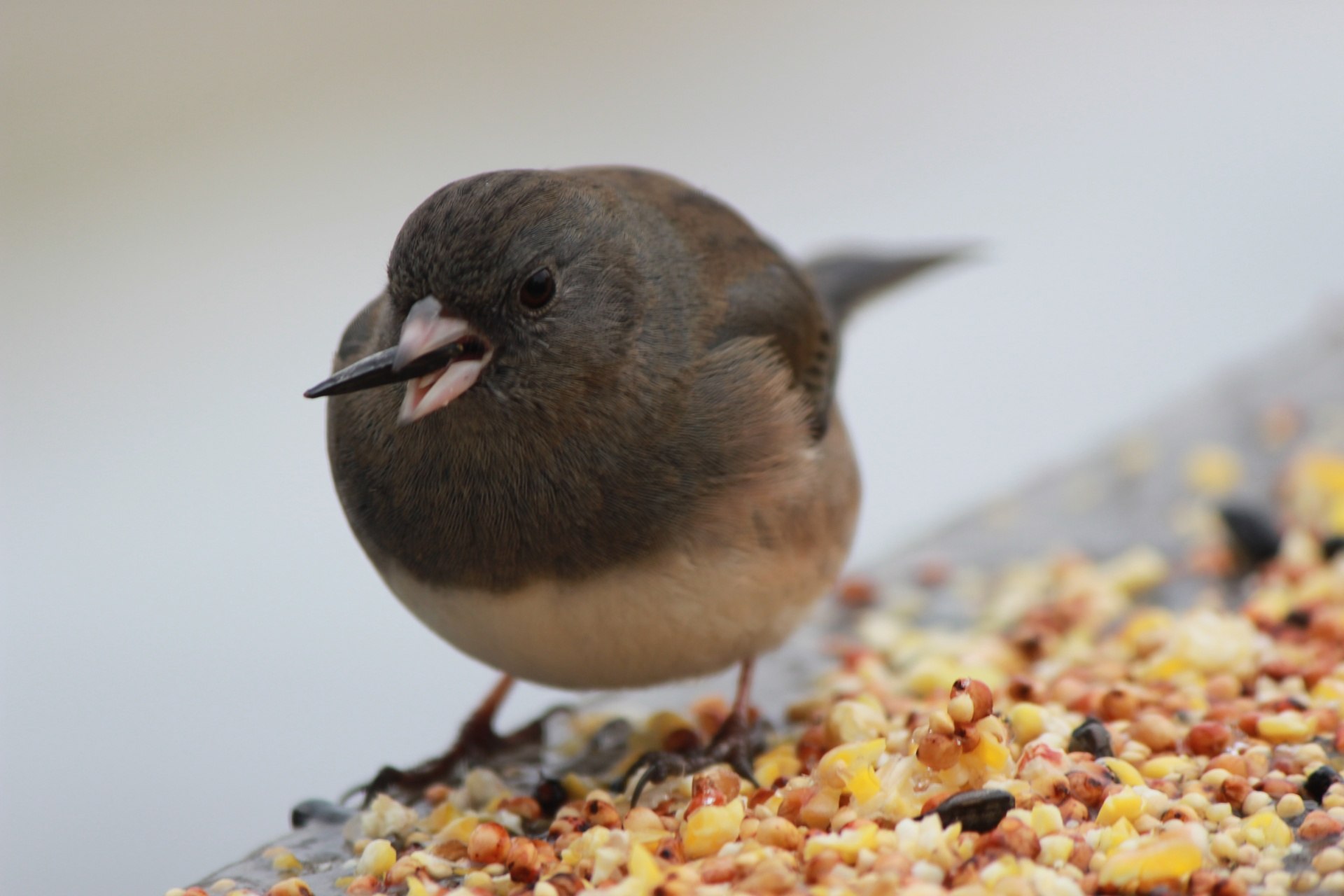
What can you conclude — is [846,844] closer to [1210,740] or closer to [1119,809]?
[1119,809]

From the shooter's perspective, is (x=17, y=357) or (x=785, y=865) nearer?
(x=785, y=865)

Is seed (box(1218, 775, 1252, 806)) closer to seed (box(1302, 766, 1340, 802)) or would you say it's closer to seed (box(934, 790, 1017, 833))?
seed (box(1302, 766, 1340, 802))

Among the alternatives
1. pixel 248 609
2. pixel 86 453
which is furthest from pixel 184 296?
pixel 248 609

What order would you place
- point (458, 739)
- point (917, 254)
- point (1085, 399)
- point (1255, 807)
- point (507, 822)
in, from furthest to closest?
point (1085, 399) → point (917, 254) → point (458, 739) → point (507, 822) → point (1255, 807)

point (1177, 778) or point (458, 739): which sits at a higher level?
point (458, 739)

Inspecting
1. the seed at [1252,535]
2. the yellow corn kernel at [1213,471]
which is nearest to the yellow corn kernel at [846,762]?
the seed at [1252,535]

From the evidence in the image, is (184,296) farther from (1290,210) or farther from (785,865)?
(1290,210)

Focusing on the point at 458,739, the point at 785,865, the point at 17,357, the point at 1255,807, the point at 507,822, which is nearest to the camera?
the point at 785,865

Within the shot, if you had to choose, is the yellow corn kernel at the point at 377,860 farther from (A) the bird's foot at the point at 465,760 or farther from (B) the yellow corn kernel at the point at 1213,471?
(B) the yellow corn kernel at the point at 1213,471
